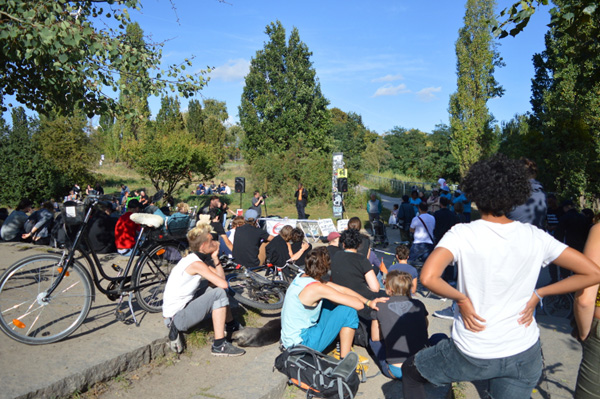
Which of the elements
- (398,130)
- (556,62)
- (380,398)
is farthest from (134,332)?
(398,130)

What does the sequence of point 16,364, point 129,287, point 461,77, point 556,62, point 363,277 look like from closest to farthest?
point 16,364 → point 129,287 → point 363,277 → point 556,62 → point 461,77

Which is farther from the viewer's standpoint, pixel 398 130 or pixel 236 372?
pixel 398 130

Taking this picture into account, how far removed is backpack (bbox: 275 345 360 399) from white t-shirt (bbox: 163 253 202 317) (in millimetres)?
1192

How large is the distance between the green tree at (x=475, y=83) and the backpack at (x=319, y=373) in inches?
1135

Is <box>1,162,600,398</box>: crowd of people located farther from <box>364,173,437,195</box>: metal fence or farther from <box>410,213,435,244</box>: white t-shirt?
<box>364,173,437,195</box>: metal fence

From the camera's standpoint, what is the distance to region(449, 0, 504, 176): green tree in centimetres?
2959

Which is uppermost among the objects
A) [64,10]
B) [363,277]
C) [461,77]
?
[461,77]

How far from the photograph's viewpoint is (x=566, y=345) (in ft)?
16.2

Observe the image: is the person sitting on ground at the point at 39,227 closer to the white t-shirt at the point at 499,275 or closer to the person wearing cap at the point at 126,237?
the person wearing cap at the point at 126,237

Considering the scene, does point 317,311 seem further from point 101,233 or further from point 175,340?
point 101,233

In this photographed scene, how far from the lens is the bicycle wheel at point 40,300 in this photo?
377 cm

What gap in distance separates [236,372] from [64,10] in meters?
5.17

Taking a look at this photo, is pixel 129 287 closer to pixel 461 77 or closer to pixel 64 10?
pixel 64 10

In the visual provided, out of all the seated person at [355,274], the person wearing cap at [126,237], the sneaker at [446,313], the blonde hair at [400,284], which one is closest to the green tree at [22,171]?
the person wearing cap at [126,237]
